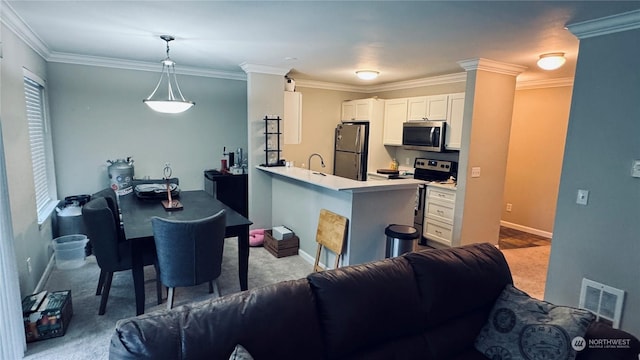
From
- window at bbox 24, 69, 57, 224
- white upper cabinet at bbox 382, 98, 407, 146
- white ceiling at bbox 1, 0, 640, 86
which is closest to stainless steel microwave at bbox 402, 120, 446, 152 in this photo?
white upper cabinet at bbox 382, 98, 407, 146

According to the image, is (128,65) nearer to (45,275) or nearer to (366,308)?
(45,275)

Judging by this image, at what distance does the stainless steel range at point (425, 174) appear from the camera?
4.90m

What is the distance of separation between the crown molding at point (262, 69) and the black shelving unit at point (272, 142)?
0.64 m

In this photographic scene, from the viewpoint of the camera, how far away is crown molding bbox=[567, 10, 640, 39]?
242 cm

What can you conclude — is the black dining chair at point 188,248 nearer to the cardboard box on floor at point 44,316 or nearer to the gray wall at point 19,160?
the cardboard box on floor at point 44,316

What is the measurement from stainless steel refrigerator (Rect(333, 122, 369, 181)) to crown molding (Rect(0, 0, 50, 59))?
4.33 metres

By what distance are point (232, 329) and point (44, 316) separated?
214 cm

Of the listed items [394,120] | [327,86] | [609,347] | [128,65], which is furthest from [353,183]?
[128,65]

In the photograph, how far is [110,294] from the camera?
10.6 feet

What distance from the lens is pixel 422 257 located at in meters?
1.89

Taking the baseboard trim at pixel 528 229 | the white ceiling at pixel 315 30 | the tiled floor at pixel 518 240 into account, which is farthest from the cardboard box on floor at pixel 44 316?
the baseboard trim at pixel 528 229

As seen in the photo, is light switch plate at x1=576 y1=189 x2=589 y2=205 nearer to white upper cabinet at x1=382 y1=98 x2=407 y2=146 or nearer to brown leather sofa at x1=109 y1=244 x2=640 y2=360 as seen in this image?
brown leather sofa at x1=109 y1=244 x2=640 y2=360

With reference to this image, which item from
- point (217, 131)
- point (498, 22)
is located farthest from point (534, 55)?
point (217, 131)

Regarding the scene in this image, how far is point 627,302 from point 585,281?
0.93 ft
